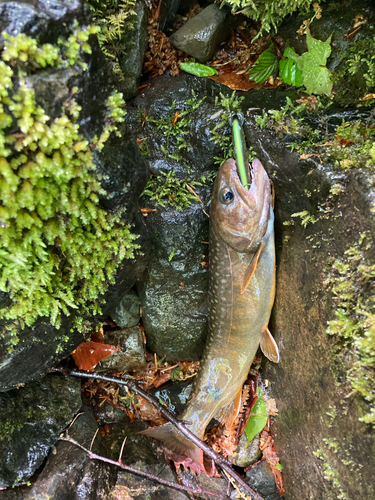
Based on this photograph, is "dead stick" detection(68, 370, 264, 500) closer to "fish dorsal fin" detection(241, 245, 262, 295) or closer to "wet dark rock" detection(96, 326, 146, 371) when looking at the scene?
"wet dark rock" detection(96, 326, 146, 371)

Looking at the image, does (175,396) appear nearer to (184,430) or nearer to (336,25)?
(184,430)

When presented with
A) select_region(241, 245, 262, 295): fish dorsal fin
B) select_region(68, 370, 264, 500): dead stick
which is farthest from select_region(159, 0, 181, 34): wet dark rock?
select_region(68, 370, 264, 500): dead stick

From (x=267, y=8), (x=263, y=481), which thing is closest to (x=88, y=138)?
(x=267, y=8)

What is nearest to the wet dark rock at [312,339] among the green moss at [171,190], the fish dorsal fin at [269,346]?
the fish dorsal fin at [269,346]

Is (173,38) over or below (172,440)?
over

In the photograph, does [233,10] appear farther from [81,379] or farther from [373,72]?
[81,379]

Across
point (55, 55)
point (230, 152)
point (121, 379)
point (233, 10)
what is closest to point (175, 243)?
point (230, 152)
